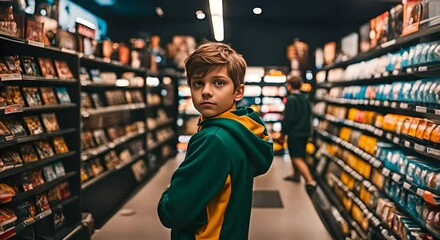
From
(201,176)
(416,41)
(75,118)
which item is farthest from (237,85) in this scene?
(75,118)

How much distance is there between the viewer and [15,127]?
3600 mm

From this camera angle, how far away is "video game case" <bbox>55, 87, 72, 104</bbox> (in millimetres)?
4453

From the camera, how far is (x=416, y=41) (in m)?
3.89

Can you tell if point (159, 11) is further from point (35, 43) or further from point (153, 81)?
point (35, 43)

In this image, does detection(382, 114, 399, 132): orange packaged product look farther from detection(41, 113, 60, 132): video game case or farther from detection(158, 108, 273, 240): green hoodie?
detection(41, 113, 60, 132): video game case

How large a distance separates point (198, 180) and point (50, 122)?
9.60 feet

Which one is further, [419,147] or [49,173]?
[49,173]

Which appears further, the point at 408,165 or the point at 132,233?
the point at 132,233

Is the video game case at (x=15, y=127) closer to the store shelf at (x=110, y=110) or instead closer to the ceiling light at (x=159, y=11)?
the store shelf at (x=110, y=110)

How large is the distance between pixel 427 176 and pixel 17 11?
3.22 meters

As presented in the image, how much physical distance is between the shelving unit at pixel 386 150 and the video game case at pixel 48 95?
123 inches

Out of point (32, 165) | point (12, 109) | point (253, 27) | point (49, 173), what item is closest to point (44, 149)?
point (49, 173)

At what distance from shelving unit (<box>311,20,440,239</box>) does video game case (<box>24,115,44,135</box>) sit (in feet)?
9.98

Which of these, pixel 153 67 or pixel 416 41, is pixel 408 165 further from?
pixel 153 67
